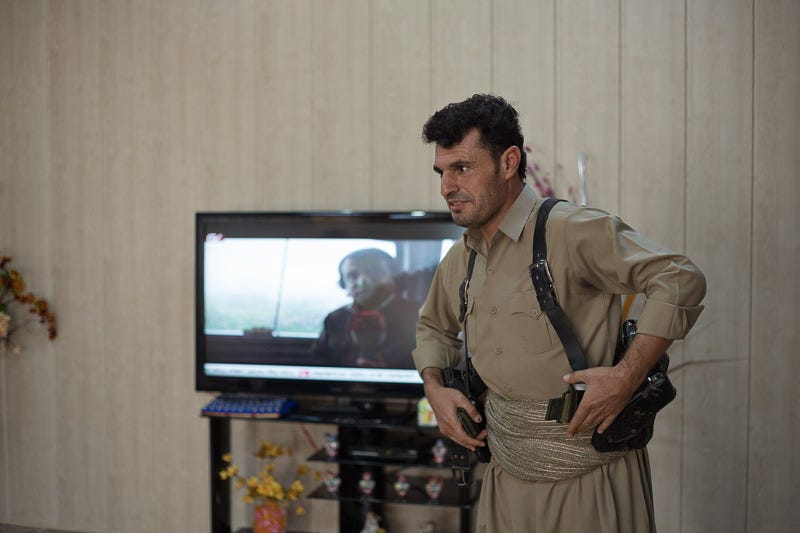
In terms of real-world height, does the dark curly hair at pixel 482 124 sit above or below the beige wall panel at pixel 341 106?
below

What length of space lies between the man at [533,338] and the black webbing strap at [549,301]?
21 mm

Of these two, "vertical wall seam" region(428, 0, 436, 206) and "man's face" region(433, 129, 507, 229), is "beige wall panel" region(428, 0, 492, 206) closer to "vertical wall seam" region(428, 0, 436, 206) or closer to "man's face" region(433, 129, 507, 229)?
"vertical wall seam" region(428, 0, 436, 206)

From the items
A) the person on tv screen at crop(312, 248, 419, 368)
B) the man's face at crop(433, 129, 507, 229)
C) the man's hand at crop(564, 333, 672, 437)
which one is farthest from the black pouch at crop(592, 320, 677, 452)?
the person on tv screen at crop(312, 248, 419, 368)

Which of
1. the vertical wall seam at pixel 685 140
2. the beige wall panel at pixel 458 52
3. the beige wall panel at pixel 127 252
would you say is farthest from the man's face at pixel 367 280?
the vertical wall seam at pixel 685 140

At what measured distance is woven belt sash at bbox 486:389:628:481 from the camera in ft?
5.89

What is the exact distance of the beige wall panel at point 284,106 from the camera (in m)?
3.67

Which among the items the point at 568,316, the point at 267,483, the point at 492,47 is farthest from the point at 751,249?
the point at 267,483

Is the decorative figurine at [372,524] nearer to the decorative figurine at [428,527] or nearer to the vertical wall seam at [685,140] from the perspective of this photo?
the decorative figurine at [428,527]

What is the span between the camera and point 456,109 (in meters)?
1.86

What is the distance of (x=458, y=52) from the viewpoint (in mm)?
3467

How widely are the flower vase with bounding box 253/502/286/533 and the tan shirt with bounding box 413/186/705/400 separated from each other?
1.90 meters

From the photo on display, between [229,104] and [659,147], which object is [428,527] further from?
[229,104]

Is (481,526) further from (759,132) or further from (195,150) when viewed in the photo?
(195,150)

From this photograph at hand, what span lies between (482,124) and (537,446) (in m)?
0.75
